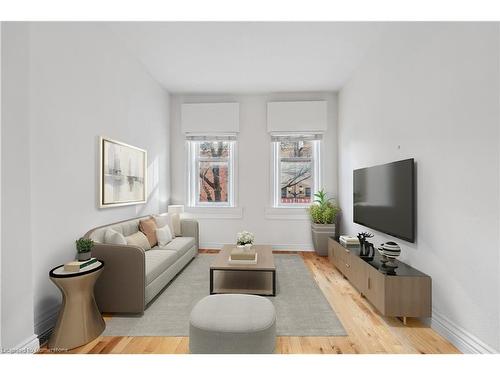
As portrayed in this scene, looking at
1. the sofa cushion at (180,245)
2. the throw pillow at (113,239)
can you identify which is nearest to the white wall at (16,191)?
the throw pillow at (113,239)

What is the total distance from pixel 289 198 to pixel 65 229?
12.1 ft

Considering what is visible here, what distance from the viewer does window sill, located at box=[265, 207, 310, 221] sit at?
482cm

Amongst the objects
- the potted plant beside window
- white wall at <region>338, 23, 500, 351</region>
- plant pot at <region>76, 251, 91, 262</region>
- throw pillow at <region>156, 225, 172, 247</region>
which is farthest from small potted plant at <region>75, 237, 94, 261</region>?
the potted plant beside window

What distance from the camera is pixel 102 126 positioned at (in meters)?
2.82

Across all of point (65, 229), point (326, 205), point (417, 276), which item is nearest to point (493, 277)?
point (417, 276)

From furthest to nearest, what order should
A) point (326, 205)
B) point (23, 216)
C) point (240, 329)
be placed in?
point (326, 205) < point (23, 216) < point (240, 329)

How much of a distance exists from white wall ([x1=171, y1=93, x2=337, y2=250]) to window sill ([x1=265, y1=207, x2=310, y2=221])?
0.06 ft

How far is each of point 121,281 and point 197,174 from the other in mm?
3038

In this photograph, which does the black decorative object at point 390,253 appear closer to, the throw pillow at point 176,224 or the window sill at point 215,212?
the window sill at point 215,212

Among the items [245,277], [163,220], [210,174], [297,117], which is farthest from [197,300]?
[297,117]

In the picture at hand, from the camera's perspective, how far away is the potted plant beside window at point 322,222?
4367 millimetres

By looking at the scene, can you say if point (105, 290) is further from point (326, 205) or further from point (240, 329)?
point (326, 205)

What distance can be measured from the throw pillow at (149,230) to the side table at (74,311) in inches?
53.9

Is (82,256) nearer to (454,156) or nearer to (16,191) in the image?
(16,191)
